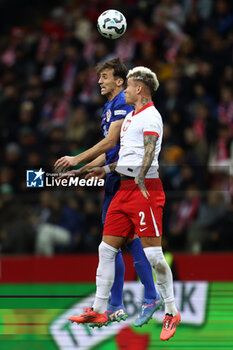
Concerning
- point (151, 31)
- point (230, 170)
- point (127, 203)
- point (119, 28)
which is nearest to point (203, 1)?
point (151, 31)

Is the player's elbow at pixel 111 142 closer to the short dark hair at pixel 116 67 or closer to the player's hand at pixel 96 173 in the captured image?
the player's hand at pixel 96 173

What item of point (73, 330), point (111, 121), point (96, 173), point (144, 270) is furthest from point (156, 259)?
point (73, 330)

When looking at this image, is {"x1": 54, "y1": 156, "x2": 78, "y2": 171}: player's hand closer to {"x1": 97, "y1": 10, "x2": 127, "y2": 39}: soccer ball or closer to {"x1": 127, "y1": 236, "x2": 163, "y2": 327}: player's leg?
{"x1": 127, "y1": 236, "x2": 163, "y2": 327}: player's leg

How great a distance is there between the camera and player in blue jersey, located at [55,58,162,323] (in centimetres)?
708

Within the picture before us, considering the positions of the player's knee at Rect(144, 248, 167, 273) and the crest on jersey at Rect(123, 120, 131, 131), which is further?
the crest on jersey at Rect(123, 120, 131, 131)

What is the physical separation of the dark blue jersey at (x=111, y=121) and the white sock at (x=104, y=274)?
0.52 m

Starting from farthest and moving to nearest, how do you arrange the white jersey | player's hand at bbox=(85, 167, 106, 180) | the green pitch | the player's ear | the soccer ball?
the green pitch → the soccer ball → the player's ear → player's hand at bbox=(85, 167, 106, 180) → the white jersey

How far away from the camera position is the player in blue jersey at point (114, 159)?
23.2 ft

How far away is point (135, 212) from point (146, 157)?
51 centimetres

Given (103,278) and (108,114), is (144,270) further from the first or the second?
(108,114)

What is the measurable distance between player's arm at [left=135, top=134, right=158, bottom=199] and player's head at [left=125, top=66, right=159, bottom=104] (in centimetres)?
43

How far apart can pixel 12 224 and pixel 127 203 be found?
5.68m

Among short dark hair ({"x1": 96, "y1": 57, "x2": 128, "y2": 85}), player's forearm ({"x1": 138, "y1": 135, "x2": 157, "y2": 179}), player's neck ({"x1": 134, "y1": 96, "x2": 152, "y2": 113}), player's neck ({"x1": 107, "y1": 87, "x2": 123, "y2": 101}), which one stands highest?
short dark hair ({"x1": 96, "y1": 57, "x2": 128, "y2": 85})

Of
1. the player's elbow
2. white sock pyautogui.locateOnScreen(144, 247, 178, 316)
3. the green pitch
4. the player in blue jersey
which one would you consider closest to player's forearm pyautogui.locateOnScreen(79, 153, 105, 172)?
the player in blue jersey
